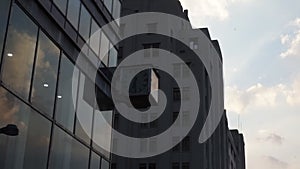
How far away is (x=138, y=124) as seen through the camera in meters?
54.2

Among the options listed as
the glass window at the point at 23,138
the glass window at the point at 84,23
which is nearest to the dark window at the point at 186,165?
the glass window at the point at 84,23

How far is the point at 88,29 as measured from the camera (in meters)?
20.0

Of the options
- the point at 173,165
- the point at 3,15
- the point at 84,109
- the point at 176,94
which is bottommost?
the point at 84,109

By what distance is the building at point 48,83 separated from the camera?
13.3 meters

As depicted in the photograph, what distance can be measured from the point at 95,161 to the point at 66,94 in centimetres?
397

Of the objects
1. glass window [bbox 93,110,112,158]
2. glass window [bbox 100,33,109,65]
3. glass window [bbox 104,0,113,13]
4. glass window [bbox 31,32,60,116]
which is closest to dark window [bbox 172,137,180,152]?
glass window [bbox 93,110,112,158]

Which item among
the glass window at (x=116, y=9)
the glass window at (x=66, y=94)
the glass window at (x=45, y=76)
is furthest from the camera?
the glass window at (x=116, y=9)

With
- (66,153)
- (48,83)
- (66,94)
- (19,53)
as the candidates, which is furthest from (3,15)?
(66,153)

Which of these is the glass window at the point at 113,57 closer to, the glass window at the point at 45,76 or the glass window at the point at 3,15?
the glass window at the point at 45,76

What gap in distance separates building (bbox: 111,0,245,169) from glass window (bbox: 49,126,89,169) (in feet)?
109

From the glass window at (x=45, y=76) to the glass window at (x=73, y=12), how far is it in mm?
2069

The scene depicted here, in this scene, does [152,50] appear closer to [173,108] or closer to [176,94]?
[176,94]

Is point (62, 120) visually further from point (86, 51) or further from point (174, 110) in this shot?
point (174, 110)

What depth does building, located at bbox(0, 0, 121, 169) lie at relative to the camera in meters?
13.3
